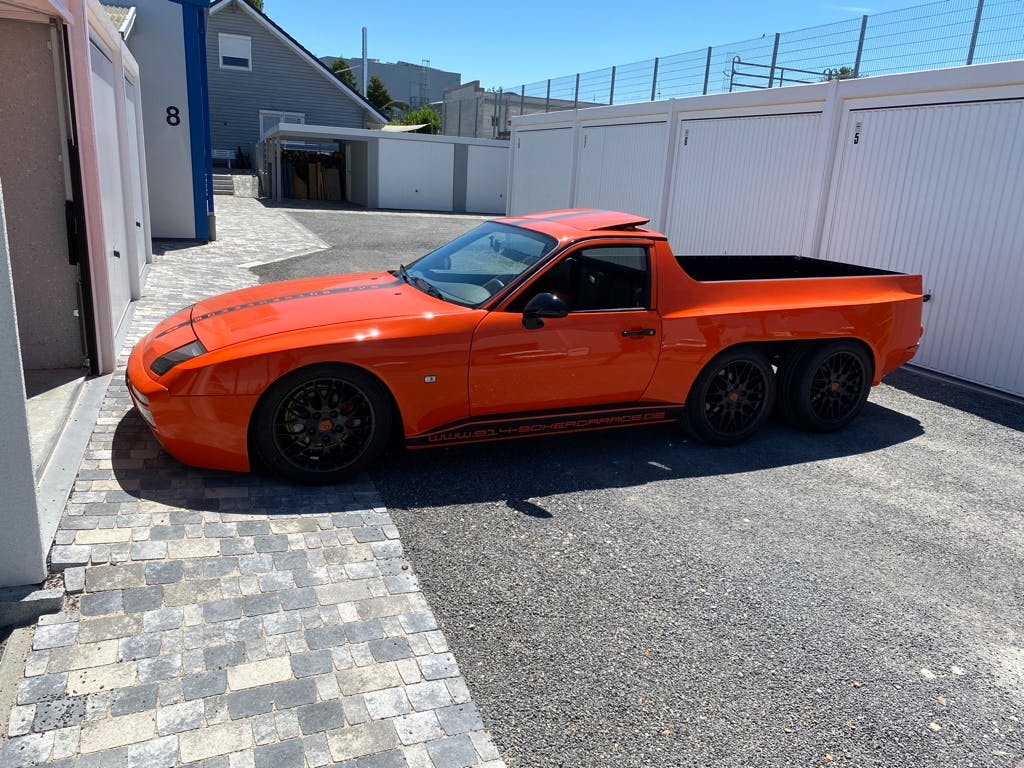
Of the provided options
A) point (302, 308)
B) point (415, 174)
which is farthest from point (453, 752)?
point (415, 174)

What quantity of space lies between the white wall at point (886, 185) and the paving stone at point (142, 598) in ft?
26.4

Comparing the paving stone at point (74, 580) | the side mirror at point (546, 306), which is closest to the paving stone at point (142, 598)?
the paving stone at point (74, 580)

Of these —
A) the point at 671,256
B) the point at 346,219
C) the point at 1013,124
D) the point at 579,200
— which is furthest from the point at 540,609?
the point at 346,219

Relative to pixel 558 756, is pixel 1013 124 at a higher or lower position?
higher

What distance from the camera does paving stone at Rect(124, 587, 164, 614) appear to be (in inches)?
132

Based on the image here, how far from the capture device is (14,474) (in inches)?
126

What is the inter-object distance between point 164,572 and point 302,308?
6.41 feet

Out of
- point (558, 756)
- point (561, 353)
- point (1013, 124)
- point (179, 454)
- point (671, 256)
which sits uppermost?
point (1013, 124)

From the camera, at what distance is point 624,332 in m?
5.29

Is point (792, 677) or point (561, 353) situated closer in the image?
point (792, 677)

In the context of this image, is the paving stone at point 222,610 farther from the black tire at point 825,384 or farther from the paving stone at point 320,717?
the black tire at point 825,384

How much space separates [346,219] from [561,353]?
20324 mm

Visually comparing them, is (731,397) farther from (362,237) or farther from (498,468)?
(362,237)

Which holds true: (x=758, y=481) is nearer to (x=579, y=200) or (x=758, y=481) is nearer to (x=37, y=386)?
(x=37, y=386)
